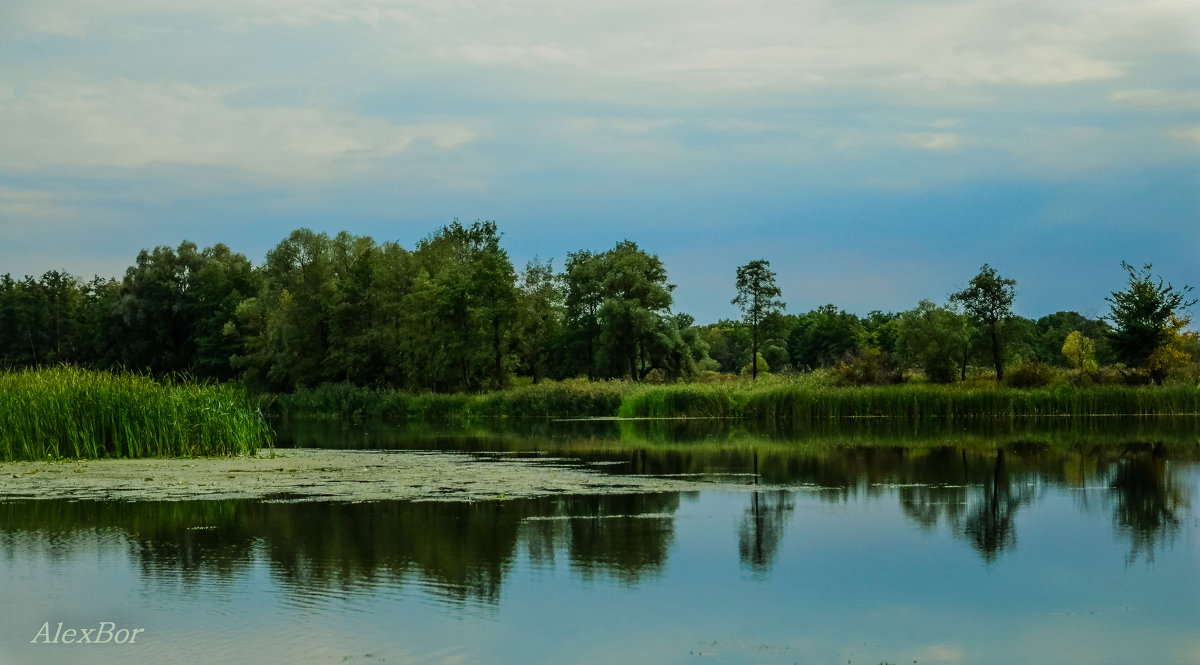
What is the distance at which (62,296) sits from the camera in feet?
308

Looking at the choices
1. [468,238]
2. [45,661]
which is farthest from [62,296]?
[45,661]

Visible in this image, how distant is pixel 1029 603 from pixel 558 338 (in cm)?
6249

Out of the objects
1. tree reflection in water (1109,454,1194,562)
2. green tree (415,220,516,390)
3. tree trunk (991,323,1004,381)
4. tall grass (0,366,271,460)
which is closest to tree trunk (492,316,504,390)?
green tree (415,220,516,390)

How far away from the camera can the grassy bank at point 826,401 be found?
43594 millimetres

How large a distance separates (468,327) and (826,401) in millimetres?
23905

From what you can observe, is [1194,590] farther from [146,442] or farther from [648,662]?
[146,442]

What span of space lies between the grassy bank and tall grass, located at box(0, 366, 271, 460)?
2404cm

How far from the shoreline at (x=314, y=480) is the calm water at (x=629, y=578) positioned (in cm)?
95

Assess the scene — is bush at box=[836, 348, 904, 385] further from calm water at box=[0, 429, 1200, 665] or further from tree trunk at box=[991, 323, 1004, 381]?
calm water at box=[0, 429, 1200, 665]

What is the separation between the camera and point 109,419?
2439cm

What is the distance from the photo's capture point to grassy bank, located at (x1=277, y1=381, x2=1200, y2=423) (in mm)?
43594

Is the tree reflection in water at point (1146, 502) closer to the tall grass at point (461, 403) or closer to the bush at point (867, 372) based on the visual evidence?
the bush at point (867, 372)

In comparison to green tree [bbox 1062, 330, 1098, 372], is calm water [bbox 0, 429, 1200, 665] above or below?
below

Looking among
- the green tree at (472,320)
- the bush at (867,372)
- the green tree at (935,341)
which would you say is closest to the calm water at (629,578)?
the bush at (867,372)
